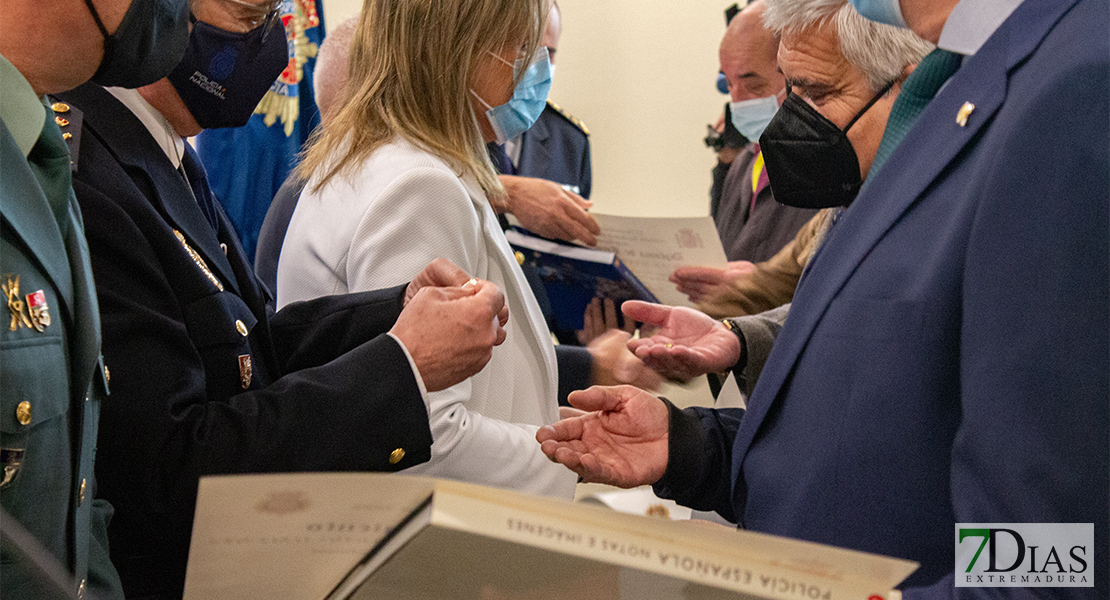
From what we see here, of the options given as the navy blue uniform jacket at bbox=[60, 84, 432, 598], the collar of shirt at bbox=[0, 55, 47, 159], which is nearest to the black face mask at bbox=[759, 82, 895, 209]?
the navy blue uniform jacket at bbox=[60, 84, 432, 598]

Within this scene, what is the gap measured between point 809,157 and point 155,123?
126 cm

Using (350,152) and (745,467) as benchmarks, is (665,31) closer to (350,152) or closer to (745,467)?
(350,152)

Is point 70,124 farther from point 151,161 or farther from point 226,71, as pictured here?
point 226,71

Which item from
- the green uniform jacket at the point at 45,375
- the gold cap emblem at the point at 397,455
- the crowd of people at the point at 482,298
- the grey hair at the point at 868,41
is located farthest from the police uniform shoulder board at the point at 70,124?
the grey hair at the point at 868,41

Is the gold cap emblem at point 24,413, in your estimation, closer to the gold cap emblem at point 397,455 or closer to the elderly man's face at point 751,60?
the gold cap emblem at point 397,455

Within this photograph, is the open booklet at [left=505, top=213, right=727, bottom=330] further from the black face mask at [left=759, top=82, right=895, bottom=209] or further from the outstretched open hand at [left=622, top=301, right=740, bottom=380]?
the black face mask at [left=759, top=82, right=895, bottom=209]

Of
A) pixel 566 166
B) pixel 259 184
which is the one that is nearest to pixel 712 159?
pixel 566 166

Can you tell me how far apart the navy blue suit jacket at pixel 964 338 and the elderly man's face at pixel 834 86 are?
630 millimetres

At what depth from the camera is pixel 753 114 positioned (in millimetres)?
3203

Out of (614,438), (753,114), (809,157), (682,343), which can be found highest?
(809,157)

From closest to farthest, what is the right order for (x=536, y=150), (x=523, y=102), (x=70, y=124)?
(x=70, y=124) → (x=523, y=102) → (x=536, y=150)

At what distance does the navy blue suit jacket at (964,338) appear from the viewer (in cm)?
77

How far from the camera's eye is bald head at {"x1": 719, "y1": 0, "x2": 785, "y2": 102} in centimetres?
328

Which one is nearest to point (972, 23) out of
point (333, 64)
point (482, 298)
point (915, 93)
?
point (915, 93)
